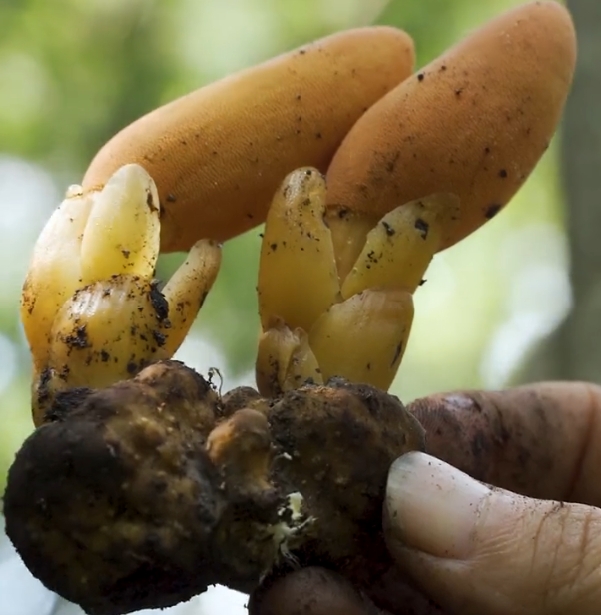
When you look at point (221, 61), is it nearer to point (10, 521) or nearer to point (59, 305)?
point (59, 305)

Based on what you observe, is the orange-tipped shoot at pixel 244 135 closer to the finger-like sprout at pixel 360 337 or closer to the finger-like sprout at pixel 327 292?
the finger-like sprout at pixel 327 292

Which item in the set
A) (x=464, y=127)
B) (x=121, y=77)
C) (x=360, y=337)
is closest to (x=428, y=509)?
(x=360, y=337)

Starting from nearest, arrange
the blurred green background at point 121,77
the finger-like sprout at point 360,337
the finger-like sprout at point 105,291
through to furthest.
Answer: the finger-like sprout at point 105,291 < the finger-like sprout at point 360,337 < the blurred green background at point 121,77

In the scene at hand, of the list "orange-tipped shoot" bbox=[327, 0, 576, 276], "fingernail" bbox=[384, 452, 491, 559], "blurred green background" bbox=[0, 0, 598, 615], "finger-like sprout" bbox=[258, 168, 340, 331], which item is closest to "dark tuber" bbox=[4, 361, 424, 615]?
"fingernail" bbox=[384, 452, 491, 559]

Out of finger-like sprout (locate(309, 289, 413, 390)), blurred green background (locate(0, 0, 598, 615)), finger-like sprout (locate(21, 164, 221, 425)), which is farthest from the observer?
blurred green background (locate(0, 0, 598, 615))

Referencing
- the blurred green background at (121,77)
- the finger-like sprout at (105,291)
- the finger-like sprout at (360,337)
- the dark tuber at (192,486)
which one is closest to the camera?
the dark tuber at (192,486)

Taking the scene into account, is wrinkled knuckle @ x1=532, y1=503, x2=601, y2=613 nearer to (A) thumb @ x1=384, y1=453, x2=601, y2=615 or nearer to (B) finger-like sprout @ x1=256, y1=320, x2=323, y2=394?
(A) thumb @ x1=384, y1=453, x2=601, y2=615

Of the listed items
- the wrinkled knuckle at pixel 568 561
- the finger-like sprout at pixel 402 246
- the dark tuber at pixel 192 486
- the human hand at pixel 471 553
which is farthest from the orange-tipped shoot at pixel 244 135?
the wrinkled knuckle at pixel 568 561
